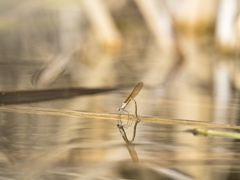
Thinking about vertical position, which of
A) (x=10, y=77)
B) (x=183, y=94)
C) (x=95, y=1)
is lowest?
(x=183, y=94)

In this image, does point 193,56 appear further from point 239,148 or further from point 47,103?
point 239,148

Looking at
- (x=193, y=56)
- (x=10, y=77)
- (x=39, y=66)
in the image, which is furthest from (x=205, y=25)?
(x=10, y=77)

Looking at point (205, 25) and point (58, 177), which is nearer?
point (58, 177)

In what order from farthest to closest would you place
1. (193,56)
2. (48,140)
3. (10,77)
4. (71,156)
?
(193,56) → (10,77) → (48,140) → (71,156)

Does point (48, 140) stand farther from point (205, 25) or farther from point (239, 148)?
point (205, 25)

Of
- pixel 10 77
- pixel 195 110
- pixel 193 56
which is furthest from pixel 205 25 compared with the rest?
pixel 195 110

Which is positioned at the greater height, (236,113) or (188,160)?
(236,113)

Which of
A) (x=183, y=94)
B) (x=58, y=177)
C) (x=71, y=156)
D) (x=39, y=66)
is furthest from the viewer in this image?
(x=39, y=66)
